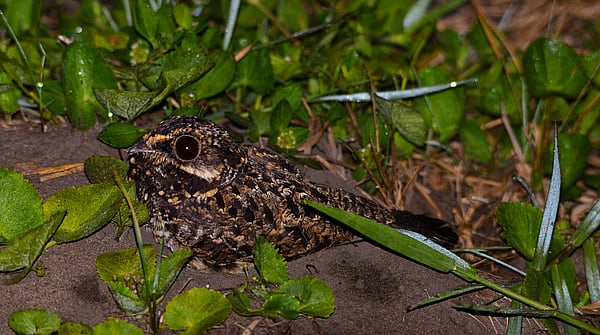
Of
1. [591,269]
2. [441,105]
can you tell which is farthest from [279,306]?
[441,105]

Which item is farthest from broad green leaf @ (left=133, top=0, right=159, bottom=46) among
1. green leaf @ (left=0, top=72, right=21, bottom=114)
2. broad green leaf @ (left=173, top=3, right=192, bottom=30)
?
green leaf @ (left=0, top=72, right=21, bottom=114)

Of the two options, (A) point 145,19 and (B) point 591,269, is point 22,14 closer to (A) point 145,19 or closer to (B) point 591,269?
(A) point 145,19

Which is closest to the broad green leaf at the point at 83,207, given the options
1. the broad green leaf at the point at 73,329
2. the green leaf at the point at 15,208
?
the green leaf at the point at 15,208

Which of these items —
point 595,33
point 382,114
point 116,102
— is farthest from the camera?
point 595,33

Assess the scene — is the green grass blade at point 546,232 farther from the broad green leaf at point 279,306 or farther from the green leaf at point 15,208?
the green leaf at point 15,208

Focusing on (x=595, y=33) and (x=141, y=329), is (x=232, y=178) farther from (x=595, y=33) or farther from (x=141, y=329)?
(x=595, y=33)

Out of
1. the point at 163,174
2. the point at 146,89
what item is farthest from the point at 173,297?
the point at 146,89

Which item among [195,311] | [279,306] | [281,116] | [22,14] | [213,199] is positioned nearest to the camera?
[195,311]
